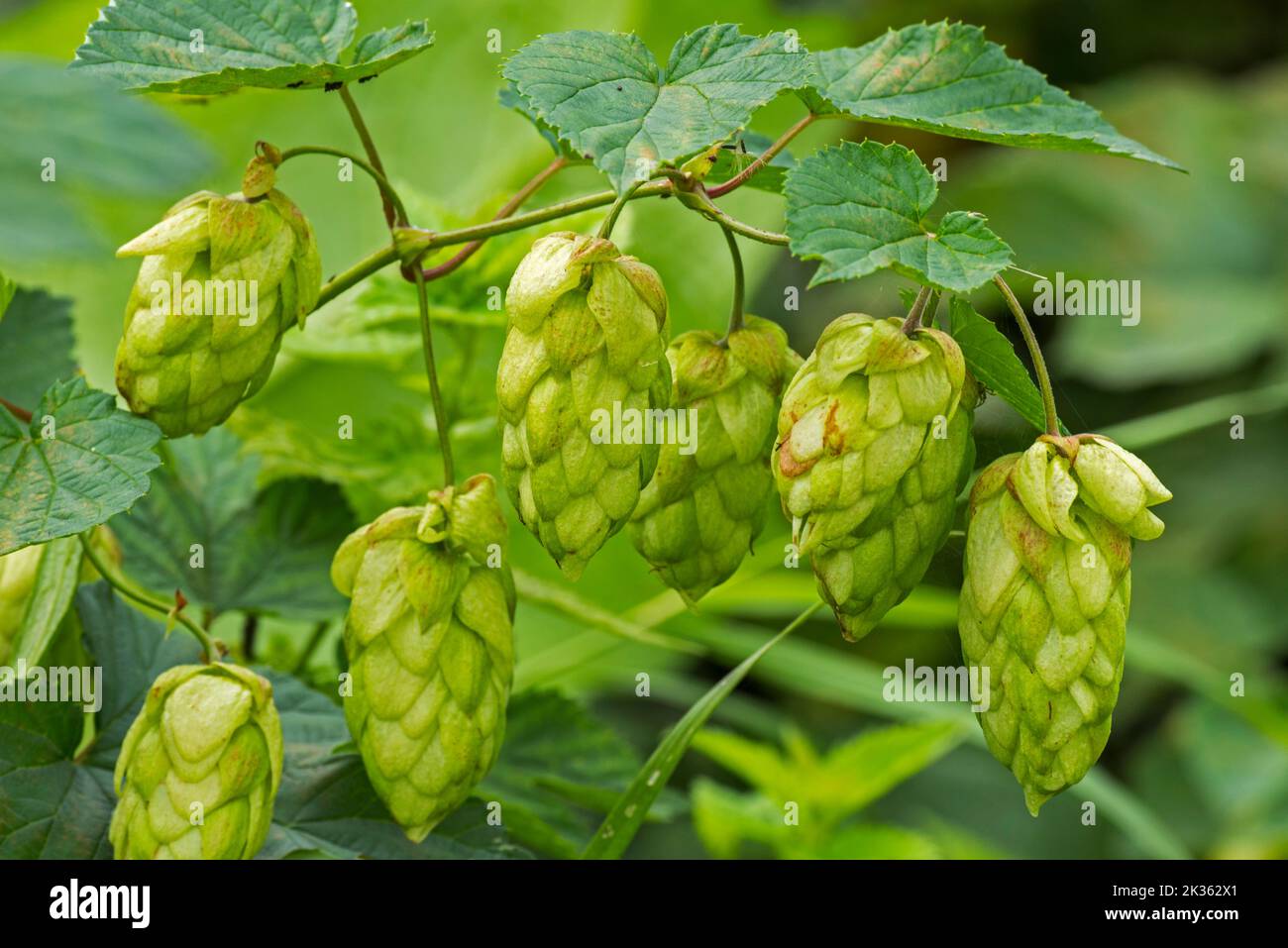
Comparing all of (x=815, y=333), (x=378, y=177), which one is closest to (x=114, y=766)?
(x=378, y=177)

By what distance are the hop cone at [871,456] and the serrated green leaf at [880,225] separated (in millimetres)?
34

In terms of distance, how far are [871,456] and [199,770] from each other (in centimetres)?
28

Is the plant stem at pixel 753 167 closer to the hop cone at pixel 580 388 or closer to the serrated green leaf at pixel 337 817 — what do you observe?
the hop cone at pixel 580 388

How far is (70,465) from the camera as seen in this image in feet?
1.68

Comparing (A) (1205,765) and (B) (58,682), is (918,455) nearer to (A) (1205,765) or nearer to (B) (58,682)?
(B) (58,682)

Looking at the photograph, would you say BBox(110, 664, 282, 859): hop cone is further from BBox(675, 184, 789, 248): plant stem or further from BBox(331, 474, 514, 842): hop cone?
BBox(675, 184, 789, 248): plant stem

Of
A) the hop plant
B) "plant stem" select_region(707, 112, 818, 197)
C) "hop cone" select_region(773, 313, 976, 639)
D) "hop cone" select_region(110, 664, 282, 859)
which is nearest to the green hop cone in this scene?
"hop cone" select_region(773, 313, 976, 639)

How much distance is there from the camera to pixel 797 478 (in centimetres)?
48

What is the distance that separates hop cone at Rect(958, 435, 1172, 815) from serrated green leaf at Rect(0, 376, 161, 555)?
1.03ft

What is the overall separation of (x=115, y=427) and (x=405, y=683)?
0.15m

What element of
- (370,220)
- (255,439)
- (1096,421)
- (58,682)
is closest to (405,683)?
(58,682)

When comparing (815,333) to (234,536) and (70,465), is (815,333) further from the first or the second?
(70,465)

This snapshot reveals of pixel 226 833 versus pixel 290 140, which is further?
pixel 290 140

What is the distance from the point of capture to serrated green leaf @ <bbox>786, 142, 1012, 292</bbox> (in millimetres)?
447
